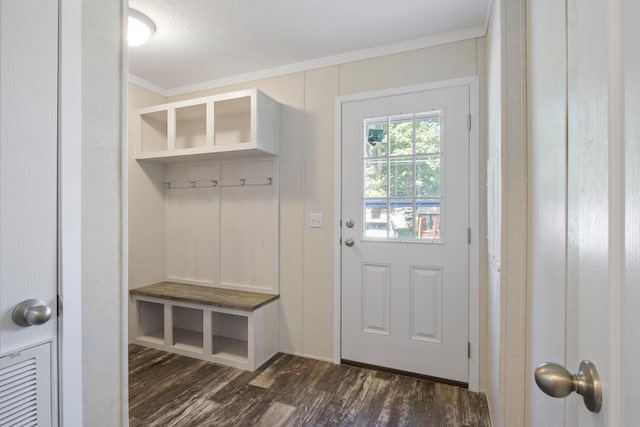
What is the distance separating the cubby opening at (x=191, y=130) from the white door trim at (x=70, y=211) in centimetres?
199

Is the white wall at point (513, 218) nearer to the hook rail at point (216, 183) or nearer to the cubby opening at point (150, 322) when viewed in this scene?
the hook rail at point (216, 183)

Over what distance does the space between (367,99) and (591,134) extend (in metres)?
2.03

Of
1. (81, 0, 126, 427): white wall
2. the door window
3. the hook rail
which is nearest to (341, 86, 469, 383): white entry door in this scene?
the door window

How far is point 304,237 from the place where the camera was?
2.57 m

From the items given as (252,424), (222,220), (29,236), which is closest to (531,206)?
(29,236)

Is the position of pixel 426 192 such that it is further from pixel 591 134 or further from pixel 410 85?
pixel 591 134

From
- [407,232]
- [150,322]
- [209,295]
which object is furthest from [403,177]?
[150,322]

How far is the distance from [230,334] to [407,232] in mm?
1862

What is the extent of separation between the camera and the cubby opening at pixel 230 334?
2623mm

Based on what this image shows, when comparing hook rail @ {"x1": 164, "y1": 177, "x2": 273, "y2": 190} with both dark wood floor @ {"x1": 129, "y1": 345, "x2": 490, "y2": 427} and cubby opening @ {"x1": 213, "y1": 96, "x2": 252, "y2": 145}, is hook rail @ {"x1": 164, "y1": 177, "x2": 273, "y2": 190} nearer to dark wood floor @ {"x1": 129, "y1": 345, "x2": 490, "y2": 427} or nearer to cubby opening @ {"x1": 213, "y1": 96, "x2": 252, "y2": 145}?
cubby opening @ {"x1": 213, "y1": 96, "x2": 252, "y2": 145}

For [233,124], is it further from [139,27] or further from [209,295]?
[209,295]

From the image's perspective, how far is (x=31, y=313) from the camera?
83cm

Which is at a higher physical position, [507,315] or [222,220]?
[222,220]

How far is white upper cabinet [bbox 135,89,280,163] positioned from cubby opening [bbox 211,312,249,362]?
1.43 metres
